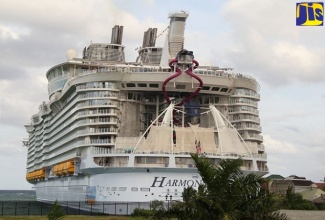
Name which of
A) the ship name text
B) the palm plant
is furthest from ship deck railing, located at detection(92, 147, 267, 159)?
the palm plant

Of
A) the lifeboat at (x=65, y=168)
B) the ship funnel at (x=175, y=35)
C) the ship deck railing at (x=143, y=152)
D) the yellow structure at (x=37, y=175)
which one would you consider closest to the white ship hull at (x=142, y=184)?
the ship deck railing at (x=143, y=152)

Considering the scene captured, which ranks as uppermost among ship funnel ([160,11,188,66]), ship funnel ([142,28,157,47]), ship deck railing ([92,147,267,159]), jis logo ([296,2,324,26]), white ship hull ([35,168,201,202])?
ship funnel ([142,28,157,47])

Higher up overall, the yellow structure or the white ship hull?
the yellow structure

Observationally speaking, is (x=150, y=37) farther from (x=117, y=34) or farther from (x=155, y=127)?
(x=155, y=127)

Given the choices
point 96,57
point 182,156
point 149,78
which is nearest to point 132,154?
point 182,156

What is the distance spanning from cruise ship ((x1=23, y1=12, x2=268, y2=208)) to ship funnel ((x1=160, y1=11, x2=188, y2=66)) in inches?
4.6

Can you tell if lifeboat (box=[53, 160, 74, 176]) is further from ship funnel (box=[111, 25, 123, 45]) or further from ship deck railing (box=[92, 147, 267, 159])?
ship funnel (box=[111, 25, 123, 45])

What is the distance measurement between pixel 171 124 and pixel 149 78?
6.28 meters

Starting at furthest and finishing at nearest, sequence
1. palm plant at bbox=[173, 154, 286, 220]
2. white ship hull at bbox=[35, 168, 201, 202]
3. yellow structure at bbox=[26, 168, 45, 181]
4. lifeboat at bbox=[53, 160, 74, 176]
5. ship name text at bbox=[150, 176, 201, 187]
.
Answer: yellow structure at bbox=[26, 168, 45, 181]
lifeboat at bbox=[53, 160, 74, 176]
ship name text at bbox=[150, 176, 201, 187]
white ship hull at bbox=[35, 168, 201, 202]
palm plant at bbox=[173, 154, 286, 220]

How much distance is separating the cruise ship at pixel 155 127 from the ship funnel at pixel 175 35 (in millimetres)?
117

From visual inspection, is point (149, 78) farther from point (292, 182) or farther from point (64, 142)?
point (292, 182)

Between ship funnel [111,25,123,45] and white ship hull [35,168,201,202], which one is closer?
white ship hull [35,168,201,202]

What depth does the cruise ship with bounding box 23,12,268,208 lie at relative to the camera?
51375mm

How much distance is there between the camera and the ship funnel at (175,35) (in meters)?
62.4
